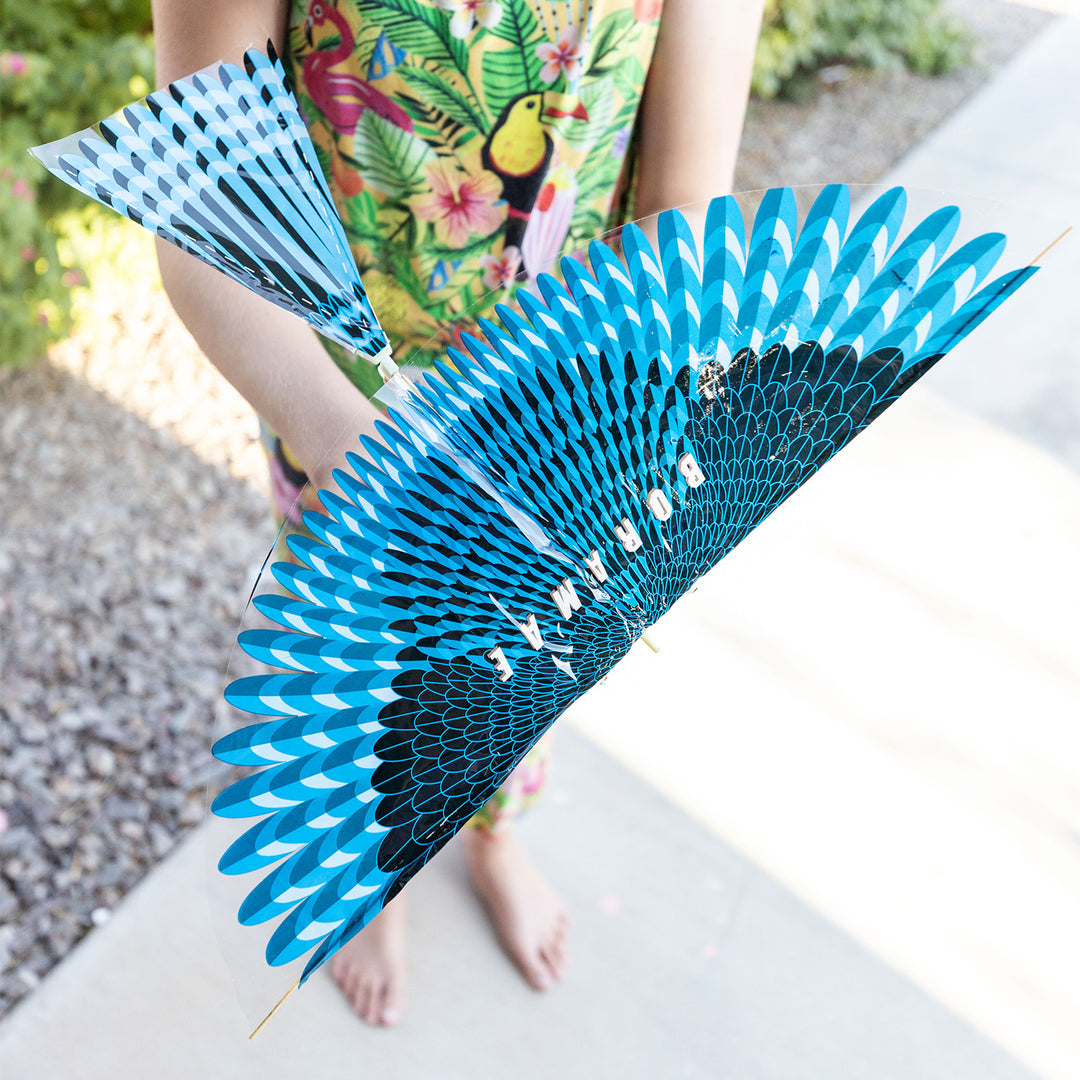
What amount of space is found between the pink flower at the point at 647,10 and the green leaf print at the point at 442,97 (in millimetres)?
170

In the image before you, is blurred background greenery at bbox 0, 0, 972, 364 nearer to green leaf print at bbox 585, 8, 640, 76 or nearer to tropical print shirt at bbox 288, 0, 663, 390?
tropical print shirt at bbox 288, 0, 663, 390

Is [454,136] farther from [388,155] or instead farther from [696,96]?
[696,96]

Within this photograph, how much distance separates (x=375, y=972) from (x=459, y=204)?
45.5 inches

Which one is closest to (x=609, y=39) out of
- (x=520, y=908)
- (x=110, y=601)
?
(x=520, y=908)

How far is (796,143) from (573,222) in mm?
3050

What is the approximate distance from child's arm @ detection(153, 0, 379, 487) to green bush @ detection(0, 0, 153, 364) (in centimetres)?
155

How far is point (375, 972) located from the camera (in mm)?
1475

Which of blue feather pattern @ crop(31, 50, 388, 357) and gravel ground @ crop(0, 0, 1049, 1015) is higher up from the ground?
blue feather pattern @ crop(31, 50, 388, 357)

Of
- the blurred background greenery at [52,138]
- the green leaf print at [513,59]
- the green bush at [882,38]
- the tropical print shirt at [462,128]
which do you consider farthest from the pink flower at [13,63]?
the green bush at [882,38]

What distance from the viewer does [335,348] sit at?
3.28 ft

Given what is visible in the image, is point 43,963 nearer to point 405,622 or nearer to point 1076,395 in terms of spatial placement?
point 405,622

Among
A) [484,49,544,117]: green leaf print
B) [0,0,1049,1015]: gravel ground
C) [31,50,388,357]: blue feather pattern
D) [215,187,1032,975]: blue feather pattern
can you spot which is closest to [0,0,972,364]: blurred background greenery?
[0,0,1049,1015]: gravel ground

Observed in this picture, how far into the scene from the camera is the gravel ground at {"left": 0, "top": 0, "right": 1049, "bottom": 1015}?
160 centimetres

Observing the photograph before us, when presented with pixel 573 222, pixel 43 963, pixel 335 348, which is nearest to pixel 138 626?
pixel 43 963
